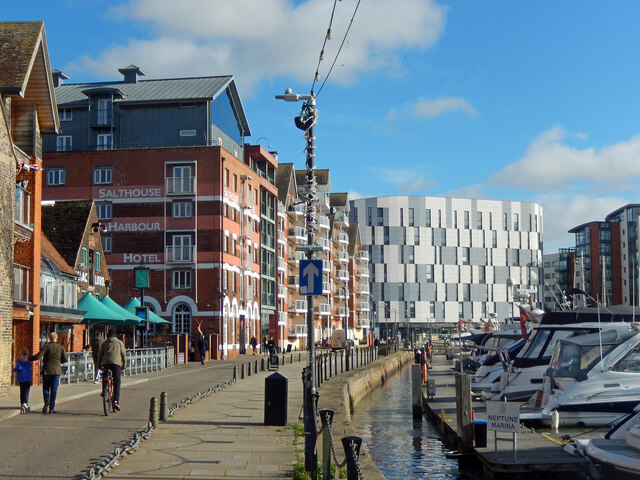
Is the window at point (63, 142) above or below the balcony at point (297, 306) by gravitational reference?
above

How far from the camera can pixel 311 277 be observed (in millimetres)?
17219

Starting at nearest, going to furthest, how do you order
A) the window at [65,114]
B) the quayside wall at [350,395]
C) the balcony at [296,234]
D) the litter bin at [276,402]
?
the quayside wall at [350,395] → the litter bin at [276,402] → the window at [65,114] → the balcony at [296,234]

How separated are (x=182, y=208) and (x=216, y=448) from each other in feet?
160

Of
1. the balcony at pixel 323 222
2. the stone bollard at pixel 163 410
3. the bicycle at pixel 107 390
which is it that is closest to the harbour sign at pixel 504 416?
the stone bollard at pixel 163 410

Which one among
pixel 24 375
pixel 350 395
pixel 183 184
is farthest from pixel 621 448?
pixel 183 184

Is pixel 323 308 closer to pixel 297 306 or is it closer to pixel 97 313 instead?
pixel 297 306

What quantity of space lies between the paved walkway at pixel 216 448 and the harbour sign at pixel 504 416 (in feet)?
10.4

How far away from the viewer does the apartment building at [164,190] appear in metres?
61.5

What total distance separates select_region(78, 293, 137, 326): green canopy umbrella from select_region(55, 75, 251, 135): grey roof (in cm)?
3037

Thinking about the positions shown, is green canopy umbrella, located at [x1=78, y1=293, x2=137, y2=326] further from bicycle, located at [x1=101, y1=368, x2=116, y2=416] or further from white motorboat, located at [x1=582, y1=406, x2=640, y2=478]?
white motorboat, located at [x1=582, y1=406, x2=640, y2=478]

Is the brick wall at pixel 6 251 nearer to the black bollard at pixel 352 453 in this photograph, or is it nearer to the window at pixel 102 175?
the black bollard at pixel 352 453

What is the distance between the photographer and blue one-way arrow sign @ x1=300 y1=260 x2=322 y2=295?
1712 centimetres

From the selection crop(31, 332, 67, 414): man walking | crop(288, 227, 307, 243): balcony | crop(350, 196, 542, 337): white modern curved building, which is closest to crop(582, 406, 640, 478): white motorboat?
crop(31, 332, 67, 414): man walking

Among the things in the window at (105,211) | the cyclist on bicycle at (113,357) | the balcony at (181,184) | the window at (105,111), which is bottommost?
the cyclist on bicycle at (113,357)
